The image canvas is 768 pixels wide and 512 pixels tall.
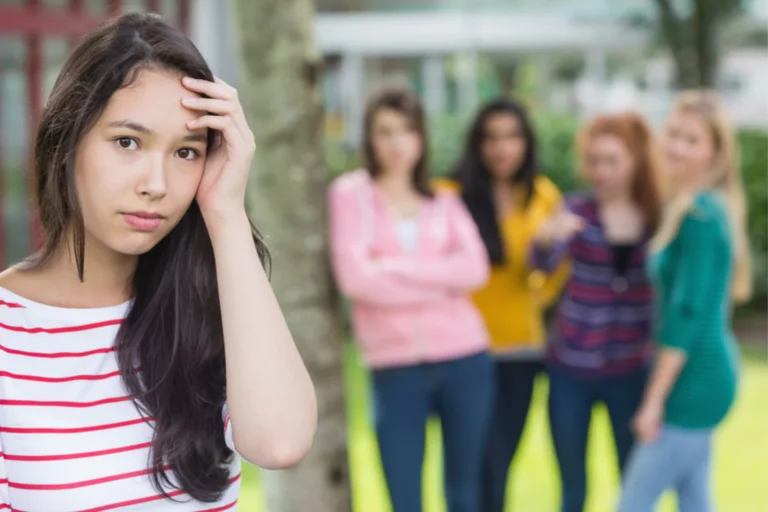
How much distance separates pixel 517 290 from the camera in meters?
4.50

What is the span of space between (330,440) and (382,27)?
48.7 ft

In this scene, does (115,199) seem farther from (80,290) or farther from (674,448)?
(674,448)

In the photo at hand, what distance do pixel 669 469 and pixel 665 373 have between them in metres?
0.34

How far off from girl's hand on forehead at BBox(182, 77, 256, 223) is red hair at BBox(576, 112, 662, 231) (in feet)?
9.35

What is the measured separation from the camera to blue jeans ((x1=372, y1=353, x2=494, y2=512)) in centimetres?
402

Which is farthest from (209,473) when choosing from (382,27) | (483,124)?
(382,27)

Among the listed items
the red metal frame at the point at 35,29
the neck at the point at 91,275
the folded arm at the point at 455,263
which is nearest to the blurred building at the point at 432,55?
the red metal frame at the point at 35,29

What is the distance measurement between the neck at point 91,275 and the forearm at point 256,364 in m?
0.17

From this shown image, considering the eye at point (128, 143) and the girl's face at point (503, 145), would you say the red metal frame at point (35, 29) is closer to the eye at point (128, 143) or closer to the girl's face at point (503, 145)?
the girl's face at point (503, 145)

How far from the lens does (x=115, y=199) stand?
152 centimetres

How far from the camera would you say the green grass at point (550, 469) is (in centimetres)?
550

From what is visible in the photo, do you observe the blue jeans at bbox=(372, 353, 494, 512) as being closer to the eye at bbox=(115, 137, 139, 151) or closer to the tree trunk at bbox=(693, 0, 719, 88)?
the eye at bbox=(115, 137, 139, 151)

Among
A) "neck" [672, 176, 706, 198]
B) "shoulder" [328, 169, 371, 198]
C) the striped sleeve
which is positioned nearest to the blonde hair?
"neck" [672, 176, 706, 198]

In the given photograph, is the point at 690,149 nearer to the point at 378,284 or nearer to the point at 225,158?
the point at 378,284
